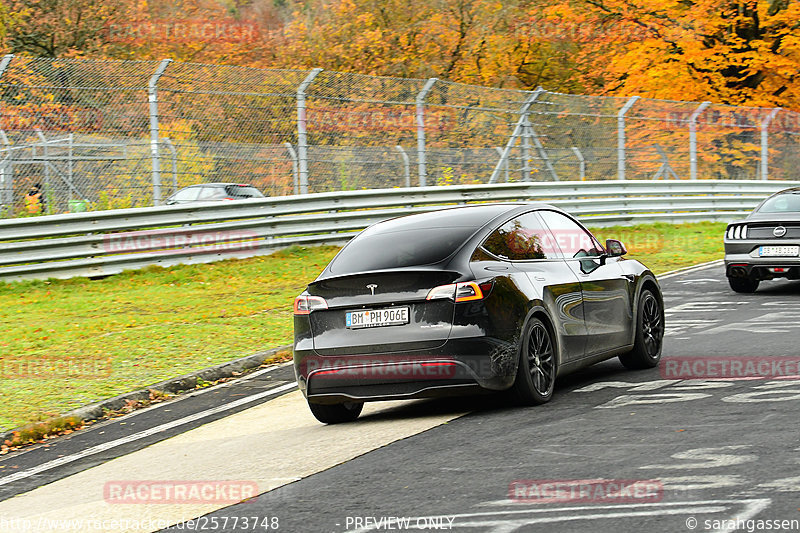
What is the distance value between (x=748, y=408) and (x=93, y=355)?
21.8ft

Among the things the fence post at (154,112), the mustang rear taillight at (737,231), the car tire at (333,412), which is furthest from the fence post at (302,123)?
the car tire at (333,412)

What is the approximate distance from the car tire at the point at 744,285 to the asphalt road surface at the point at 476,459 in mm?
5592

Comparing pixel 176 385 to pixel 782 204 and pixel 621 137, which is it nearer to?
pixel 782 204

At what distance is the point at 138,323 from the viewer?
1333 cm

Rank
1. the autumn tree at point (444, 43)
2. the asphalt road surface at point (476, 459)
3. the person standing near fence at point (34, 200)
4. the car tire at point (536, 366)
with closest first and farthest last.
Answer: the asphalt road surface at point (476, 459) → the car tire at point (536, 366) → the person standing near fence at point (34, 200) → the autumn tree at point (444, 43)

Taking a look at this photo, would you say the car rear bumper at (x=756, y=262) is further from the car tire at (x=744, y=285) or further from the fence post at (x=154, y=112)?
the fence post at (x=154, y=112)

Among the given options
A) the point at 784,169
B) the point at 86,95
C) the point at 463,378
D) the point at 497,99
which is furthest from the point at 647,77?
the point at 463,378

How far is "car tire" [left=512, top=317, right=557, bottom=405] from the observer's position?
7.68 m

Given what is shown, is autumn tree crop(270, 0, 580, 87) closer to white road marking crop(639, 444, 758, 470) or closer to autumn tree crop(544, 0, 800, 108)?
autumn tree crop(544, 0, 800, 108)

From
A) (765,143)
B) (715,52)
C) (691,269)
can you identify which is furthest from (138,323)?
(715,52)

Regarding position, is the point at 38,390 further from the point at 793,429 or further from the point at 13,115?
the point at 13,115

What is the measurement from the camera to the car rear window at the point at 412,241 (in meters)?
7.83

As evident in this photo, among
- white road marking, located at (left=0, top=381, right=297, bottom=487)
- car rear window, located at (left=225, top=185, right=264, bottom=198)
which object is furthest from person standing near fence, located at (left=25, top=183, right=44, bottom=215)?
white road marking, located at (left=0, top=381, right=297, bottom=487)

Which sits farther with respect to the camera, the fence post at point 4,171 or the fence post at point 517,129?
the fence post at point 517,129
